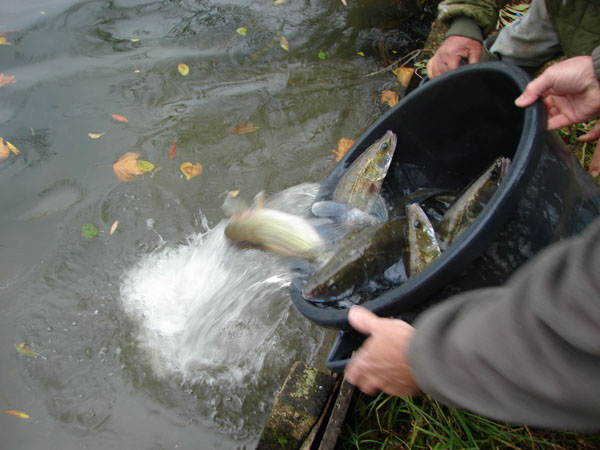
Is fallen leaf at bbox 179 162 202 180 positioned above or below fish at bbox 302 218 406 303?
below

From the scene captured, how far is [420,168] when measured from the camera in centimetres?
273

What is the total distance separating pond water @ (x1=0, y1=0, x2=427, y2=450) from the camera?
8.75ft

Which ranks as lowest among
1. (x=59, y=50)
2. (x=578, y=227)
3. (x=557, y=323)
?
(x=59, y=50)

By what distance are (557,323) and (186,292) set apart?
265cm

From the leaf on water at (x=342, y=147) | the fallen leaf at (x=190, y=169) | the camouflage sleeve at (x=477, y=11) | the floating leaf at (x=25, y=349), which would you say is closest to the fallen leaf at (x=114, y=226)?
the fallen leaf at (x=190, y=169)

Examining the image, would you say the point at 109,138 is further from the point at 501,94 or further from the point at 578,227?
the point at 578,227

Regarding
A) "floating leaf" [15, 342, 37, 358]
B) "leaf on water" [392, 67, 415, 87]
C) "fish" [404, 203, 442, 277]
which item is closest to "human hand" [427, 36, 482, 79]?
"fish" [404, 203, 442, 277]

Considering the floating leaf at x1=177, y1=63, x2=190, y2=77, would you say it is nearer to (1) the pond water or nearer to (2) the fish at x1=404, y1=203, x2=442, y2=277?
(1) the pond water

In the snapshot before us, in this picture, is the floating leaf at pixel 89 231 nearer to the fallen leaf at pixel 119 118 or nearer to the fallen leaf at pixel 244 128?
the fallen leaf at pixel 119 118

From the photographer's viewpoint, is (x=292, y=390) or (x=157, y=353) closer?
(x=292, y=390)

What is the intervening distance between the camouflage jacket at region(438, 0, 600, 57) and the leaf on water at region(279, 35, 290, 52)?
95.2 inches

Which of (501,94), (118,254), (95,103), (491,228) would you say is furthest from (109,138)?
(491,228)

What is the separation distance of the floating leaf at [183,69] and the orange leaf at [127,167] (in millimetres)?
1343

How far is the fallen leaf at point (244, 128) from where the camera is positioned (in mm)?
4137
